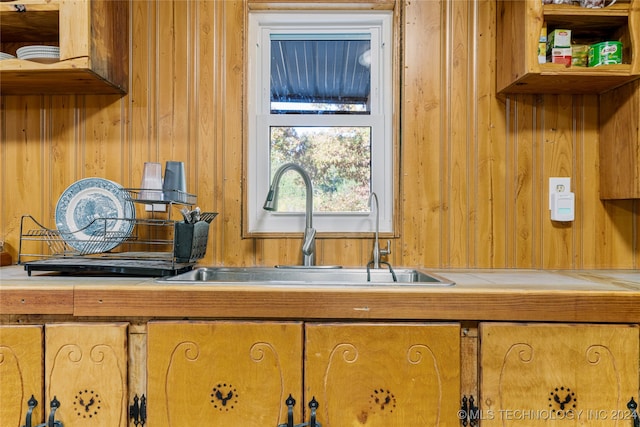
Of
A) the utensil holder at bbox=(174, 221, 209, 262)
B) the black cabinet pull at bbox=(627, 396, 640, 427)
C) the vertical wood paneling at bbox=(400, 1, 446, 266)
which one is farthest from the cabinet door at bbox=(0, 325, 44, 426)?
the black cabinet pull at bbox=(627, 396, 640, 427)

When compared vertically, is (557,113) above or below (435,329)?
above

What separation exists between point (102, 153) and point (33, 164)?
11.5 inches

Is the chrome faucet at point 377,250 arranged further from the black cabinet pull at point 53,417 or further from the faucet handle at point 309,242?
the black cabinet pull at point 53,417

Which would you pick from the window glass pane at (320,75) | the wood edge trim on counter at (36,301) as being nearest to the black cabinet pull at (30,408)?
the wood edge trim on counter at (36,301)

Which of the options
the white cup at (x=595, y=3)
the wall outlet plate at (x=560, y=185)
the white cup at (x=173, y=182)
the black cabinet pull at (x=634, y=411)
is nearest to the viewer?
the black cabinet pull at (x=634, y=411)

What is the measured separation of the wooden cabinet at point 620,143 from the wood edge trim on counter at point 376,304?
61 cm

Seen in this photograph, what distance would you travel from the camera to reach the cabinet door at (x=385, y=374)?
1110 mm

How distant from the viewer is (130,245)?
1.77 meters

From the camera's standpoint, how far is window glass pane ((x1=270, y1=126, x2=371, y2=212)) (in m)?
1.80

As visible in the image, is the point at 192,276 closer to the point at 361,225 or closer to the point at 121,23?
the point at 361,225

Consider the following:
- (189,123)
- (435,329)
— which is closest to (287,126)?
(189,123)

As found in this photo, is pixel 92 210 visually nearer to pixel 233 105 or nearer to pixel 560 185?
pixel 233 105

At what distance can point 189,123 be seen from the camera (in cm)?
176

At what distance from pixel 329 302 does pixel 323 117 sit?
Answer: 92 centimetres
